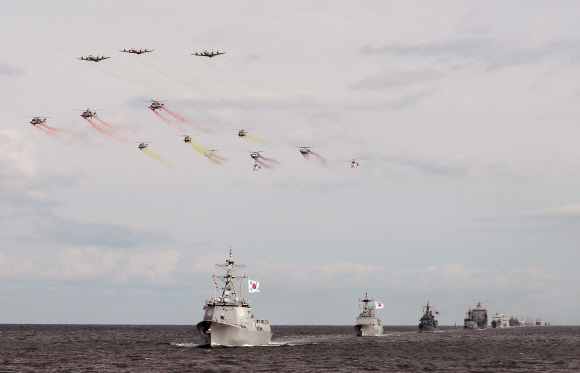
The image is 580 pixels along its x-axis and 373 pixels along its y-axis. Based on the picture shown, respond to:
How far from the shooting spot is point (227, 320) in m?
108

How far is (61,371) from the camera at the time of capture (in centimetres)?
8225

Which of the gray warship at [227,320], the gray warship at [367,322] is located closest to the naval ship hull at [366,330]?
the gray warship at [367,322]

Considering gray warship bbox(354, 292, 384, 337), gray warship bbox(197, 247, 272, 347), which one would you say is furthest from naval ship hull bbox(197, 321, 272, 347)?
gray warship bbox(354, 292, 384, 337)

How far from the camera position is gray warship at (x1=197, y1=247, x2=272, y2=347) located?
350 feet

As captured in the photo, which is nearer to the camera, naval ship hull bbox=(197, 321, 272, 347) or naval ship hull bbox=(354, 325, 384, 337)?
naval ship hull bbox=(197, 321, 272, 347)

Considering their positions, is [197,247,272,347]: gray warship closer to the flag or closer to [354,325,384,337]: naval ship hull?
the flag

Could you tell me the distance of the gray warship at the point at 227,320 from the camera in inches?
4203

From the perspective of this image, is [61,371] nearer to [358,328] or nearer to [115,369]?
[115,369]

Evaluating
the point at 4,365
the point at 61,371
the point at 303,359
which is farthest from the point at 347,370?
the point at 4,365

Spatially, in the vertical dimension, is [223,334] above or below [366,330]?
above

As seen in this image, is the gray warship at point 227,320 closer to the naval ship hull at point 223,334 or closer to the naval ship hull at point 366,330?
the naval ship hull at point 223,334

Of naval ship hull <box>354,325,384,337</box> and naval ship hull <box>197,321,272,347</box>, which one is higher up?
naval ship hull <box>197,321,272,347</box>

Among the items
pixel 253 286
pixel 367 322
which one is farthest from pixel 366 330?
pixel 253 286

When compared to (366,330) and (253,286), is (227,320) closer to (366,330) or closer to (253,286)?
(253,286)
